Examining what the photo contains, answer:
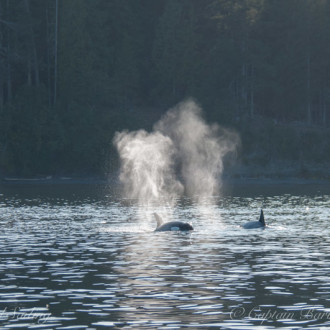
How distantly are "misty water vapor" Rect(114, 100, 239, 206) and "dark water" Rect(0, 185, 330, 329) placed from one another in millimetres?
60329

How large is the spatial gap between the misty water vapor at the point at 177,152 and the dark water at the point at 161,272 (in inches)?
2375

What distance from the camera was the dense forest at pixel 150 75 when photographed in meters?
130

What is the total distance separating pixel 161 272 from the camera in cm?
3559

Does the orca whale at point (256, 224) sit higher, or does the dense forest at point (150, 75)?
the dense forest at point (150, 75)

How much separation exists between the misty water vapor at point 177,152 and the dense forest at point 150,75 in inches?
85.8

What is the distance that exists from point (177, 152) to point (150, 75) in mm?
22990

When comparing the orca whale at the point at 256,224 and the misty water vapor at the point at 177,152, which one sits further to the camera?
the misty water vapor at the point at 177,152

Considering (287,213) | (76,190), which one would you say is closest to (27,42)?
(76,190)

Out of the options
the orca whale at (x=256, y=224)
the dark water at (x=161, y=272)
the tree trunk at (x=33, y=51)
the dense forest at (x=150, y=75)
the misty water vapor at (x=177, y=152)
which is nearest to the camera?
the dark water at (x=161, y=272)

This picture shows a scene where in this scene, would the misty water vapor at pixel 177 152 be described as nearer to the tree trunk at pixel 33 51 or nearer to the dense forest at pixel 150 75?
the dense forest at pixel 150 75

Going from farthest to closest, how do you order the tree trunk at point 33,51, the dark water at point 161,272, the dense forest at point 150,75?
the tree trunk at point 33,51 < the dense forest at point 150,75 < the dark water at point 161,272

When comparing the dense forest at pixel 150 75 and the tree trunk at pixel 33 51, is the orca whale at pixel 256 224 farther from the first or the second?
the tree trunk at pixel 33 51

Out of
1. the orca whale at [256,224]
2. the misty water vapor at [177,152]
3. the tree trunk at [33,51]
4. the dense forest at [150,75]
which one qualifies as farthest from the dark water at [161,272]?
the tree trunk at [33,51]

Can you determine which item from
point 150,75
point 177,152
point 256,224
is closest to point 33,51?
point 150,75
